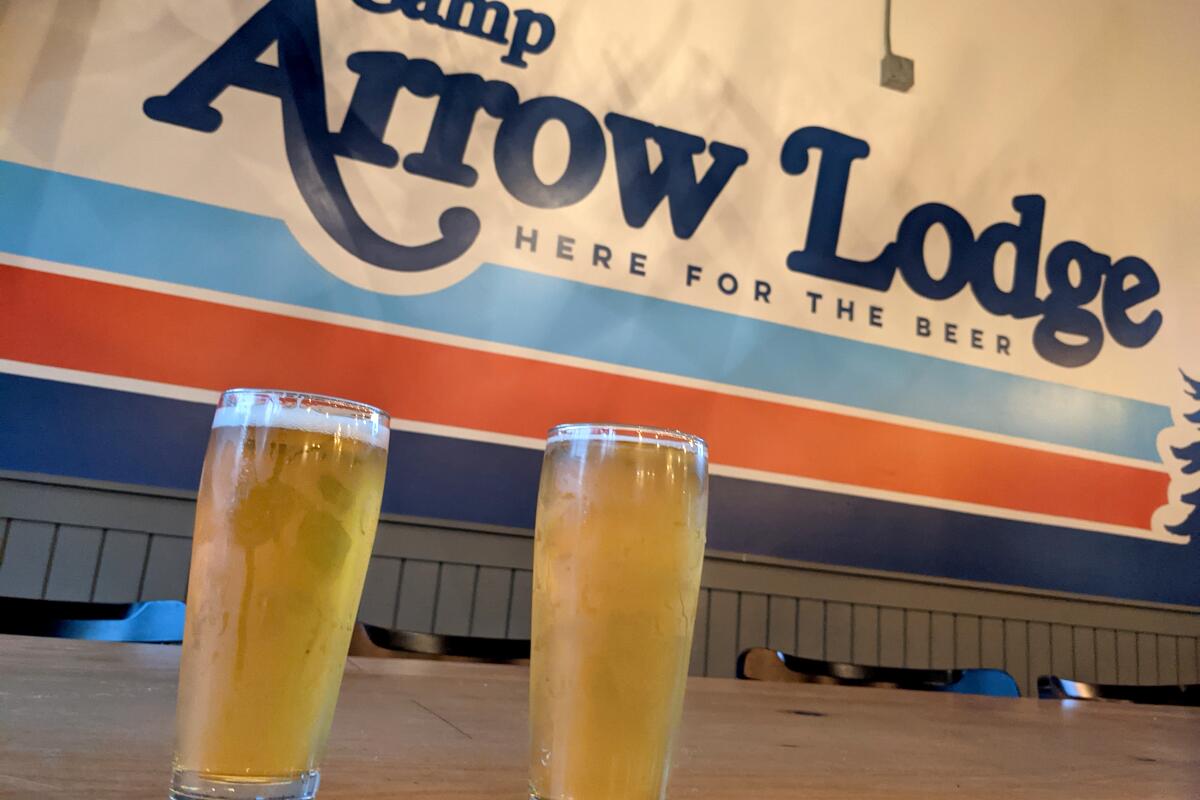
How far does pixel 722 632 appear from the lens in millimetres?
3006

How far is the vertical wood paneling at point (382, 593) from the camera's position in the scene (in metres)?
2.70

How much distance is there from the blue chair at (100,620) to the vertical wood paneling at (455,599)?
4.26 feet

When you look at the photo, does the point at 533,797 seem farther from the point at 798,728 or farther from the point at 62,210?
the point at 62,210

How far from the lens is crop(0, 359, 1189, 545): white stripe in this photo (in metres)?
2.42

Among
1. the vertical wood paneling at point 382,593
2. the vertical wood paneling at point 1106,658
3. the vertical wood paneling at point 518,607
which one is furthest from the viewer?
the vertical wood paneling at point 1106,658

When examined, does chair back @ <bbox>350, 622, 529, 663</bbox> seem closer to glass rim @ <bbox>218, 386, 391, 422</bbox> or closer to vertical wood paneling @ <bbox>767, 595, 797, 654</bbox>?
glass rim @ <bbox>218, 386, 391, 422</bbox>

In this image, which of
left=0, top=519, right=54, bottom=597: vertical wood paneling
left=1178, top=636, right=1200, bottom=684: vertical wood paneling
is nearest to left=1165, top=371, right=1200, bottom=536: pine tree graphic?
left=1178, top=636, right=1200, bottom=684: vertical wood paneling

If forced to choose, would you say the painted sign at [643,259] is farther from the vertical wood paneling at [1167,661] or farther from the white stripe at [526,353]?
the vertical wood paneling at [1167,661]

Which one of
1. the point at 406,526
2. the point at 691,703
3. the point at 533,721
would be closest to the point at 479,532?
the point at 406,526

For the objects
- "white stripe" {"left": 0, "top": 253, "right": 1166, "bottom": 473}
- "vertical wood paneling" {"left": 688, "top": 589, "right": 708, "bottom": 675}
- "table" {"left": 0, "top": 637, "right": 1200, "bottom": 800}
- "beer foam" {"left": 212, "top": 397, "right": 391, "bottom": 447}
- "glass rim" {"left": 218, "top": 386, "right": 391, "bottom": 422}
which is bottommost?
"vertical wood paneling" {"left": 688, "top": 589, "right": 708, "bottom": 675}

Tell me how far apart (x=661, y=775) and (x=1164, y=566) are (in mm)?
3810

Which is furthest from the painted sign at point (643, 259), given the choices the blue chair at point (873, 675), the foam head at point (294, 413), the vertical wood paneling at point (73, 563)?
the foam head at point (294, 413)

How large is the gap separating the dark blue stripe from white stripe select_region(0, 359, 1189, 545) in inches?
0.8

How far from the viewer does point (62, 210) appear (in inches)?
98.2
